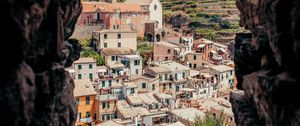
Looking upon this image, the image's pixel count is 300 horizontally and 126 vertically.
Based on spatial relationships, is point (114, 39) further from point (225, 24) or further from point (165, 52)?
point (225, 24)

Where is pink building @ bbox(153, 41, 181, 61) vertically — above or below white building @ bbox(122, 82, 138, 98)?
above

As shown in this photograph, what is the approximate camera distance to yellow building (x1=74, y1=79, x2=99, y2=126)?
57125mm

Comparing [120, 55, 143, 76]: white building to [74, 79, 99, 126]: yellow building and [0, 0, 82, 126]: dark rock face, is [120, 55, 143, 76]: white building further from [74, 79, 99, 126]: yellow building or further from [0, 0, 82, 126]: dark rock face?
[0, 0, 82, 126]: dark rock face

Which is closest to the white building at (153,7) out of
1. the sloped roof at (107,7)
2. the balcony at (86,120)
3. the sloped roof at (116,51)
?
the sloped roof at (107,7)

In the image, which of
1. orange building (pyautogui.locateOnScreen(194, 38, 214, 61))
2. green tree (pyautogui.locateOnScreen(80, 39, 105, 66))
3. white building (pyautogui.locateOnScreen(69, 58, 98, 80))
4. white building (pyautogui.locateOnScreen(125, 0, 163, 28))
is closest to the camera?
white building (pyautogui.locateOnScreen(69, 58, 98, 80))

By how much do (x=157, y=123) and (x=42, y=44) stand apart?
127 feet

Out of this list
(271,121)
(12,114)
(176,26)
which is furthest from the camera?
(176,26)

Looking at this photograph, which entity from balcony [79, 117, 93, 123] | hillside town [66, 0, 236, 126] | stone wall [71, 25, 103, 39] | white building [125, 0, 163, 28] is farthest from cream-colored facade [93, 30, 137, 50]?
balcony [79, 117, 93, 123]

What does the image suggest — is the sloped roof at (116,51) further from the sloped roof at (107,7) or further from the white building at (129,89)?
the sloped roof at (107,7)

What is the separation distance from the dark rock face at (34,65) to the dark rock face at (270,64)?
723 centimetres

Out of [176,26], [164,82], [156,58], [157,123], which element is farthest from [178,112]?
[176,26]

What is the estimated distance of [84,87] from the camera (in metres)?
58.3

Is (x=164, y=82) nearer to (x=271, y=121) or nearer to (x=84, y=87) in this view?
(x=84, y=87)

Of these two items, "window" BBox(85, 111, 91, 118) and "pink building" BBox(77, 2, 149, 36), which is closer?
"window" BBox(85, 111, 91, 118)
